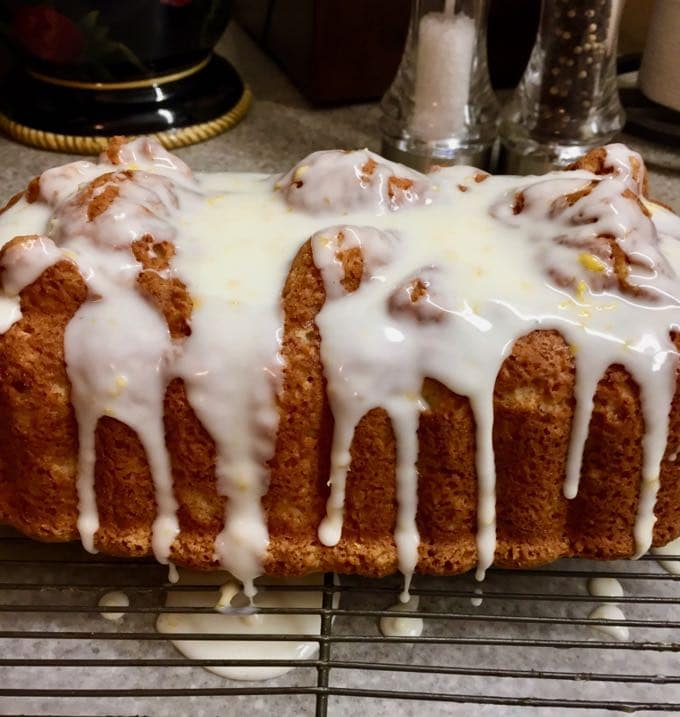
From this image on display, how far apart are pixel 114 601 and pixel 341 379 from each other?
391 mm

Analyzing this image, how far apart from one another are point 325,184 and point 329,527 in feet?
1.25

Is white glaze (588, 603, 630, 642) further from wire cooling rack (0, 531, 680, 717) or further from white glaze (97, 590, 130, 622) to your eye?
white glaze (97, 590, 130, 622)

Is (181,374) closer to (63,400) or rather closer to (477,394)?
(63,400)

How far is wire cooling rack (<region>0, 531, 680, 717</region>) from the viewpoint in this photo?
89 cm

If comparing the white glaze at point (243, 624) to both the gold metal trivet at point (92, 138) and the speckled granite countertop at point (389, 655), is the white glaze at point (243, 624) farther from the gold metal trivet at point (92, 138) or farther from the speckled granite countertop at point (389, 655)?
the gold metal trivet at point (92, 138)

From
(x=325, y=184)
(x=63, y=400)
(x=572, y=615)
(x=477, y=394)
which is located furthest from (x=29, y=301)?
(x=572, y=615)

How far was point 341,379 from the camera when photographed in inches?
34.6

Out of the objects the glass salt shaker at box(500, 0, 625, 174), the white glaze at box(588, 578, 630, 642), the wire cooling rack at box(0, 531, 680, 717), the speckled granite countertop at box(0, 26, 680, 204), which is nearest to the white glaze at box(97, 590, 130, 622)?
the wire cooling rack at box(0, 531, 680, 717)

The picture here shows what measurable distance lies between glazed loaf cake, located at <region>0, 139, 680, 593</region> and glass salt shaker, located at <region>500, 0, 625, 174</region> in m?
0.60

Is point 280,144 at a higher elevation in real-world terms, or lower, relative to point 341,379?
lower

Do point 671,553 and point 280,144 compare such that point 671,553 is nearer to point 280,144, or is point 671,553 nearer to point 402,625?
point 402,625

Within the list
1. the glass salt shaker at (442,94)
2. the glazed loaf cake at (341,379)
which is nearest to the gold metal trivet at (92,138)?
the glass salt shaker at (442,94)

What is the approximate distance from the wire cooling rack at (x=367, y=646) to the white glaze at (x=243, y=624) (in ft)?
0.04

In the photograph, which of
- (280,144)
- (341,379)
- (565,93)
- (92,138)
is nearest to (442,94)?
(565,93)
